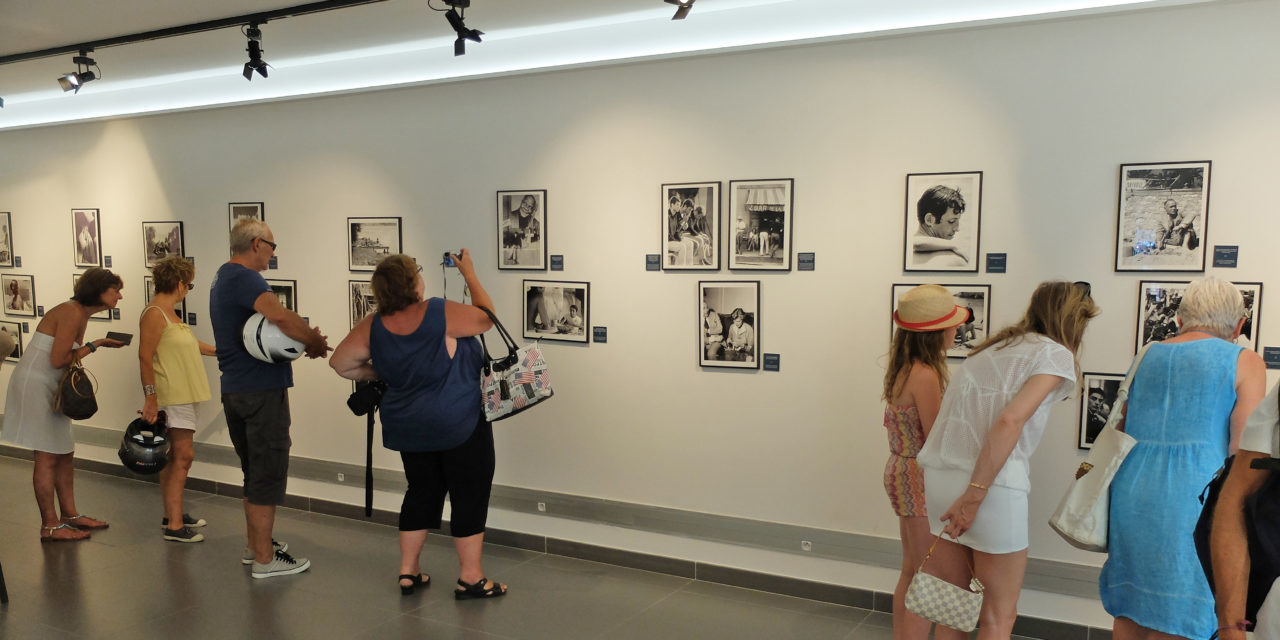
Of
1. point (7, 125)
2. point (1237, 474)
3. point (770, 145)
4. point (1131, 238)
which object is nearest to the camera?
point (1237, 474)

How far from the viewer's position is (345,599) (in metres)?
4.89

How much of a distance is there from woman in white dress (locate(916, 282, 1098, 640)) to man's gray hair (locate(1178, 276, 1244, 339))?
1.15 feet

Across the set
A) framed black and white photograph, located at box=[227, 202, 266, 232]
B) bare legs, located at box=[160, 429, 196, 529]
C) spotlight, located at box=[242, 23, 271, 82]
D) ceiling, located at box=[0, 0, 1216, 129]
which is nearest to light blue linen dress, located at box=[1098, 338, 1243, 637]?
ceiling, located at box=[0, 0, 1216, 129]

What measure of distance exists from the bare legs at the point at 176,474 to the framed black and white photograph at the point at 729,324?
3.54m

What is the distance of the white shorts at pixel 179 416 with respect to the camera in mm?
5906

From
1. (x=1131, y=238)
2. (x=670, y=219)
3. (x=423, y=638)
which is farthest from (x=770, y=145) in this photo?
(x=423, y=638)

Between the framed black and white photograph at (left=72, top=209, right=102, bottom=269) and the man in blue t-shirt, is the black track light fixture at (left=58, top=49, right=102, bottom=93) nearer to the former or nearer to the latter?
the framed black and white photograph at (left=72, top=209, right=102, bottom=269)

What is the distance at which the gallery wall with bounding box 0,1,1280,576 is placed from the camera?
4.18 m

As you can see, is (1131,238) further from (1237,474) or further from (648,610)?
(648,610)

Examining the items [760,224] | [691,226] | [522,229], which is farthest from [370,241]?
[760,224]

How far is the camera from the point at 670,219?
17.5ft

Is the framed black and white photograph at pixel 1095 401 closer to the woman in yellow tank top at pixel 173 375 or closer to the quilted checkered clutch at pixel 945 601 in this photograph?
the quilted checkered clutch at pixel 945 601

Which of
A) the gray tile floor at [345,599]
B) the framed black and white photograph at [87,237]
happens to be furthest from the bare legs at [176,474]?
the framed black and white photograph at [87,237]

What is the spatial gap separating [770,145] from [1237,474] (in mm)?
3472
